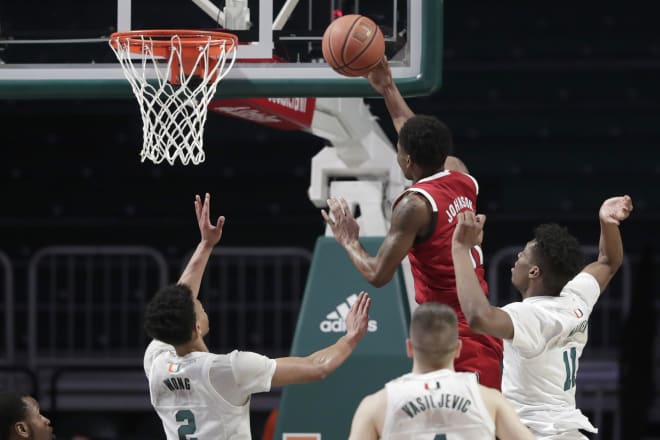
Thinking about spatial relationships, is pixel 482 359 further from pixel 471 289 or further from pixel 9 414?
pixel 9 414

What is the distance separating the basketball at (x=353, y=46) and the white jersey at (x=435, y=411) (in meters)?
1.65

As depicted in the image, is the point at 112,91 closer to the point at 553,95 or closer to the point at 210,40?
the point at 210,40

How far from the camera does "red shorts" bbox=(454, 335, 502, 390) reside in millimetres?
4555

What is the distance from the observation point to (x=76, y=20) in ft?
18.2

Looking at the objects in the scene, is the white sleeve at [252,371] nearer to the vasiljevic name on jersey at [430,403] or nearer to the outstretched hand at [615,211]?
the vasiljevic name on jersey at [430,403]

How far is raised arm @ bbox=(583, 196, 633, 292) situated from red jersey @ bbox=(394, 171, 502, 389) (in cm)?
50

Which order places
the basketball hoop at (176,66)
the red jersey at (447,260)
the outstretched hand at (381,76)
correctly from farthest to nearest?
the basketball hoop at (176,66)
the outstretched hand at (381,76)
the red jersey at (447,260)

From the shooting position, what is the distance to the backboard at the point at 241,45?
17.3ft

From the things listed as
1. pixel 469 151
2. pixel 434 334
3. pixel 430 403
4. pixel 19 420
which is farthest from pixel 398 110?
pixel 469 151

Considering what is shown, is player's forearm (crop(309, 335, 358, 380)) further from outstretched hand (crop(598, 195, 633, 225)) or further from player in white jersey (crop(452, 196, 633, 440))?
outstretched hand (crop(598, 195, 633, 225))

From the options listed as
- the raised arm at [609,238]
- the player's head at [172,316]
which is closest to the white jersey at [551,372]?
the raised arm at [609,238]

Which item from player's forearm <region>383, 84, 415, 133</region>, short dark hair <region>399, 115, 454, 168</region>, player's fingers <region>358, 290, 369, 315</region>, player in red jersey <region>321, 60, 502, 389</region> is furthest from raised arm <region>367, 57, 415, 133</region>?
player's fingers <region>358, 290, 369, 315</region>

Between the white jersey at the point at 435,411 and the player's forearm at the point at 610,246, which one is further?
the player's forearm at the point at 610,246

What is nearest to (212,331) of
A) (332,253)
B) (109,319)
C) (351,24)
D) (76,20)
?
(109,319)
